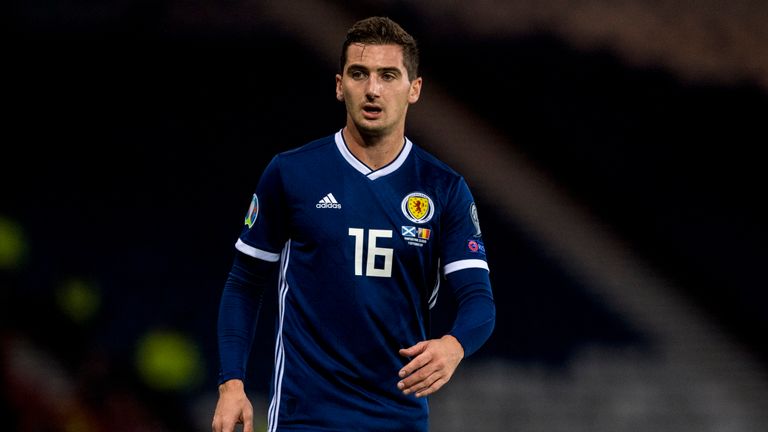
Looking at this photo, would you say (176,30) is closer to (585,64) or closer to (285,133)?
(285,133)

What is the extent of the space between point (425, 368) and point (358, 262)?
0.49 meters

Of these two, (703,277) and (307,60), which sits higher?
(307,60)

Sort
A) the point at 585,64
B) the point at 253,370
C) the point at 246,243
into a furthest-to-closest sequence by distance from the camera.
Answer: the point at 585,64
the point at 253,370
the point at 246,243

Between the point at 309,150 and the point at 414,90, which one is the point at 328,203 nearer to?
the point at 309,150

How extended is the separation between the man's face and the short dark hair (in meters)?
0.02

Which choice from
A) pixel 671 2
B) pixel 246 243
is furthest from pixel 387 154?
pixel 671 2

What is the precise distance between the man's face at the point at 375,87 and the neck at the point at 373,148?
0.03 metres

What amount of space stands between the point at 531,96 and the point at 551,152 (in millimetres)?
435

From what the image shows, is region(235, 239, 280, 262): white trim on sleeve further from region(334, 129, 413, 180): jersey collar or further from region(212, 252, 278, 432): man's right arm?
region(334, 129, 413, 180): jersey collar

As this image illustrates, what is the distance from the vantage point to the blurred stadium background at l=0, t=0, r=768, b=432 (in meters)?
6.38

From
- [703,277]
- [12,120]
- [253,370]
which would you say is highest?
[12,120]

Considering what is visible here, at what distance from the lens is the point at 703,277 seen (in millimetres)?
6754

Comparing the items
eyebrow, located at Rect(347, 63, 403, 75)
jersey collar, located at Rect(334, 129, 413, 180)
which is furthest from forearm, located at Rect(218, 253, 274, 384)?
eyebrow, located at Rect(347, 63, 403, 75)

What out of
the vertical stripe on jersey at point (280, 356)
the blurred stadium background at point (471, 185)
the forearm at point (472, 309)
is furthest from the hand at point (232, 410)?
the blurred stadium background at point (471, 185)
